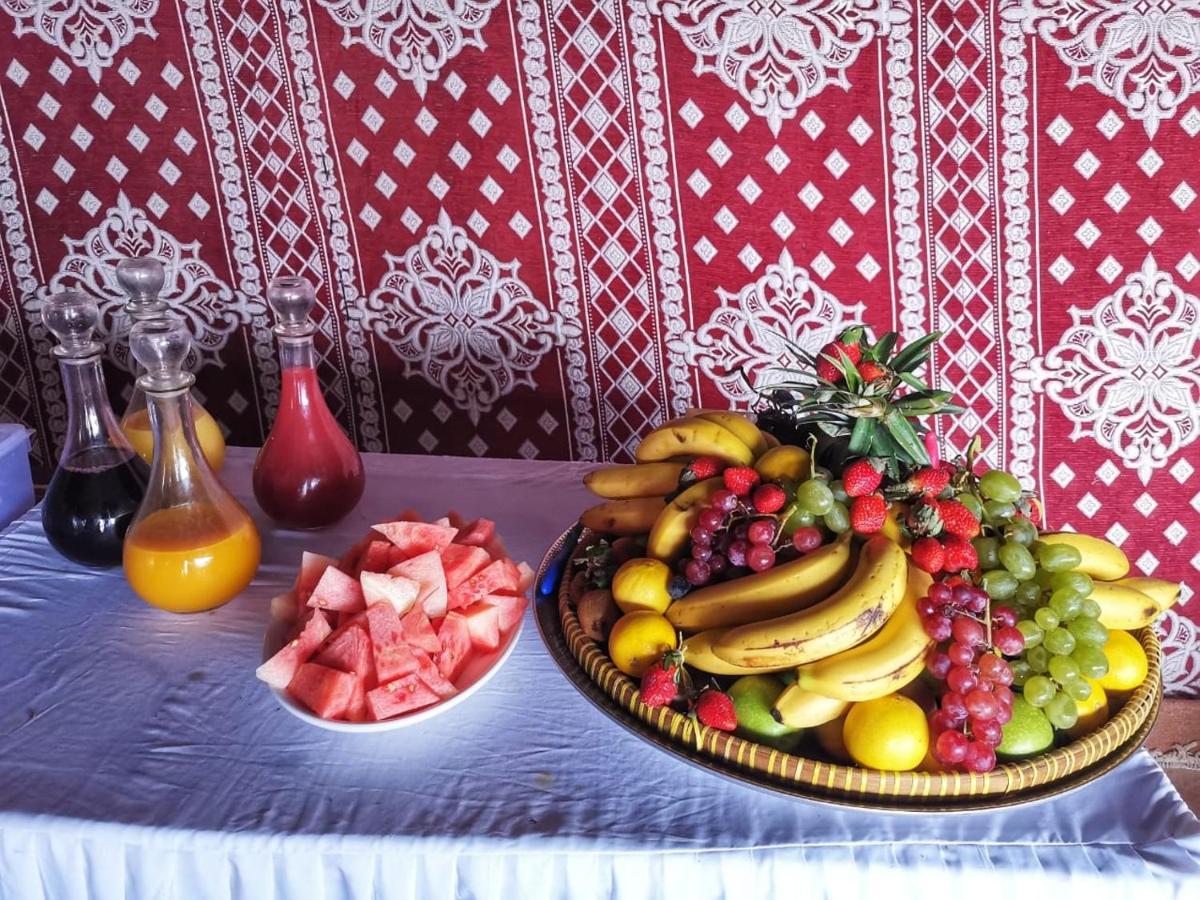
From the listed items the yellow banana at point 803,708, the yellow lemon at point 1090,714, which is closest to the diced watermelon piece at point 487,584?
the yellow banana at point 803,708

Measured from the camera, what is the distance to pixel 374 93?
1.49 m

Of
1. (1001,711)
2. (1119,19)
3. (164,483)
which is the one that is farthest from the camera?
(1119,19)

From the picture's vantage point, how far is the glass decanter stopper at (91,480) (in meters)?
1.08

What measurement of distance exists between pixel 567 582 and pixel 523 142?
748 mm

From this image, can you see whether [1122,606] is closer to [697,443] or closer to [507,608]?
[697,443]

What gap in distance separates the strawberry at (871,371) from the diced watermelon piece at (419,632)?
0.45 m

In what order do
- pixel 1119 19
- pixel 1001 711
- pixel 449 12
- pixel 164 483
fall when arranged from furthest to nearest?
pixel 449 12
pixel 1119 19
pixel 164 483
pixel 1001 711

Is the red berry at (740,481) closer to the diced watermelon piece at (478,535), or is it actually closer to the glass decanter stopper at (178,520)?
the diced watermelon piece at (478,535)

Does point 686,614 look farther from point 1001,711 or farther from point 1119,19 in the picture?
point 1119,19

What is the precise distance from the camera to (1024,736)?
788 mm

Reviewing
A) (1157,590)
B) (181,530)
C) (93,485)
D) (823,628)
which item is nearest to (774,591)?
(823,628)

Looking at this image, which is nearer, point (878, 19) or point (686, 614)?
point (686, 614)

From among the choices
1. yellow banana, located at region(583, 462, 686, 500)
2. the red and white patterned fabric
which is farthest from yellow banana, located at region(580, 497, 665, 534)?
the red and white patterned fabric

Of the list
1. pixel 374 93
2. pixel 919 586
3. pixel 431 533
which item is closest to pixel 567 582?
pixel 431 533
